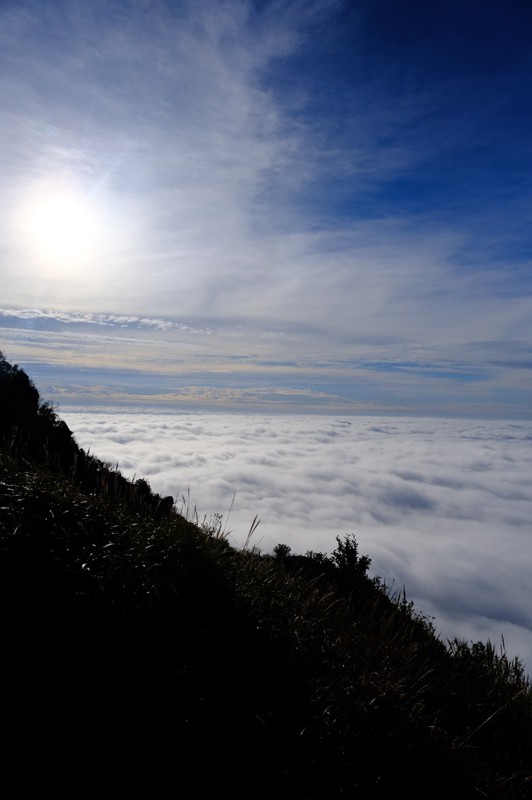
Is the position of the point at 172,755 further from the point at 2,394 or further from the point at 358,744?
the point at 2,394

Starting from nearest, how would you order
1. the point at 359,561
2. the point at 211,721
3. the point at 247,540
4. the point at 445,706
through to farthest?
the point at 211,721 → the point at 445,706 → the point at 247,540 → the point at 359,561

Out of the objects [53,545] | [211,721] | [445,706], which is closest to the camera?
[211,721]

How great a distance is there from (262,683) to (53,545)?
10.2ft

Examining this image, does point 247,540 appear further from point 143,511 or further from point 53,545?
point 53,545

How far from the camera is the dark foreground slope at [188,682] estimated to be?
12.7ft

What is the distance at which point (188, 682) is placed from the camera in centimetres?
471

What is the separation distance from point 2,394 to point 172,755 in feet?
65.1

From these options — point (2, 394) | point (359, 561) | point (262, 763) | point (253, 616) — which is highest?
point (2, 394)

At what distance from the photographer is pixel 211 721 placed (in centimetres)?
435

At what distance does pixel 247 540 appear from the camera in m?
7.81

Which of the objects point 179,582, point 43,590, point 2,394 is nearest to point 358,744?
point 179,582

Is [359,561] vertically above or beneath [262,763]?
beneath

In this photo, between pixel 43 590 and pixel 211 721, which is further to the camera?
pixel 43 590

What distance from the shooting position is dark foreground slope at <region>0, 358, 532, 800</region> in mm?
3877
